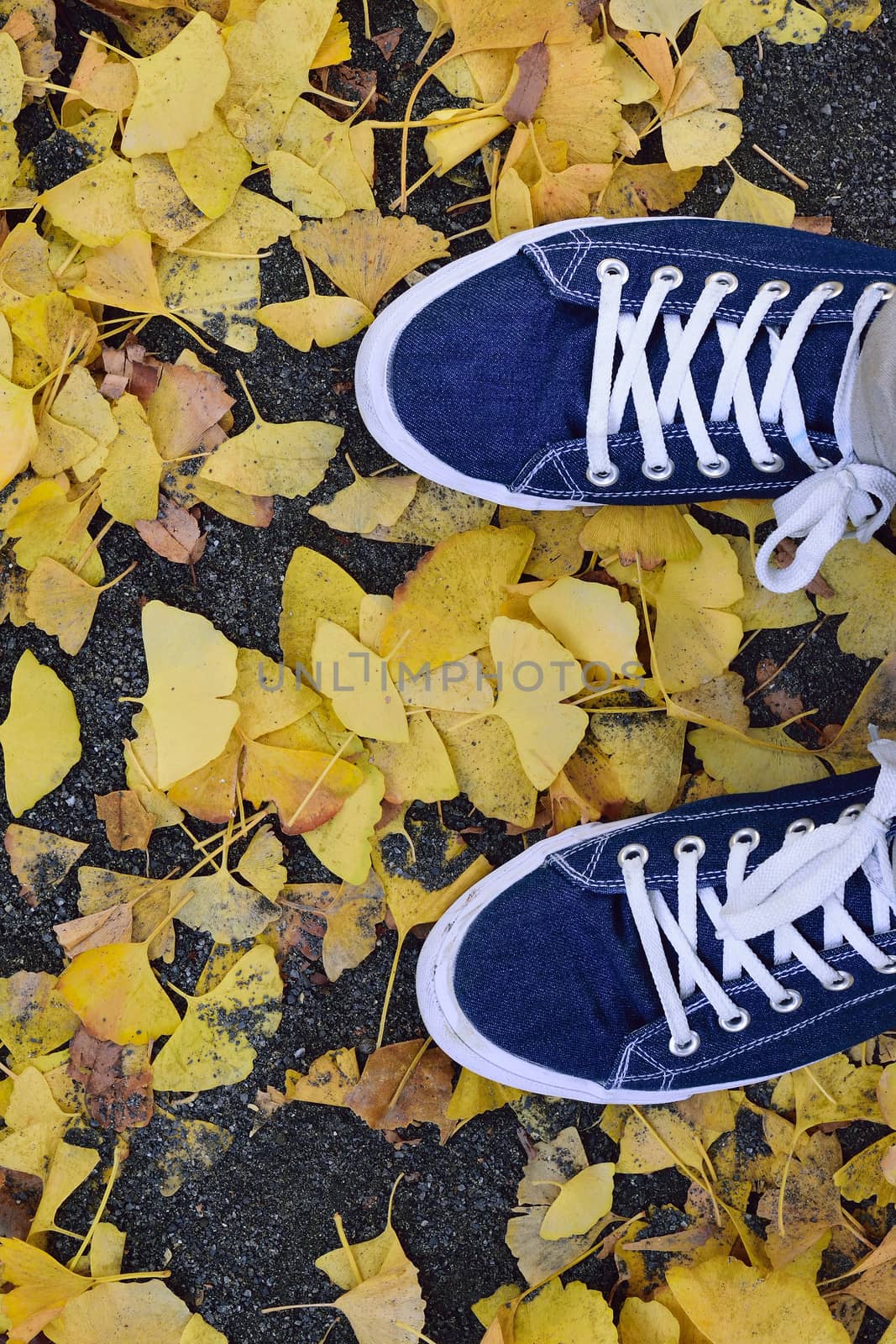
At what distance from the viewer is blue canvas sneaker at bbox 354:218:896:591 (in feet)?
3.36

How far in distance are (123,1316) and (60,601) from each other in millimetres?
790

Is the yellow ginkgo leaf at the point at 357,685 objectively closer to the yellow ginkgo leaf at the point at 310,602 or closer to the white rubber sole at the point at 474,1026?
the yellow ginkgo leaf at the point at 310,602

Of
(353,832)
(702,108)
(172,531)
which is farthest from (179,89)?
(353,832)

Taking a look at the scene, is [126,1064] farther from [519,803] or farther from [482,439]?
[482,439]

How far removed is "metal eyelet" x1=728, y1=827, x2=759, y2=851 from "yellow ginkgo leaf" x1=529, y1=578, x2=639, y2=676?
0.22 m

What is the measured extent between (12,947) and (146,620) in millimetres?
411

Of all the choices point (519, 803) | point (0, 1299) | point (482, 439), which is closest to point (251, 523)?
point (482, 439)

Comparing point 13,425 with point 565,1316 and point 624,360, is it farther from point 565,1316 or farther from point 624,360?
point 565,1316

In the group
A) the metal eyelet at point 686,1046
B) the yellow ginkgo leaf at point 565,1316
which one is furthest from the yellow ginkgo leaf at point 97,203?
the yellow ginkgo leaf at point 565,1316

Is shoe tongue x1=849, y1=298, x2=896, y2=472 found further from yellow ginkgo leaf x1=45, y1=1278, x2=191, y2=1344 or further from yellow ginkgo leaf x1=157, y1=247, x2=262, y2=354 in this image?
yellow ginkgo leaf x1=45, y1=1278, x2=191, y2=1344

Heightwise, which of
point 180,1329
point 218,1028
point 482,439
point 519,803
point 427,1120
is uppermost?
point 482,439

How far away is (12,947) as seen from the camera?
1107 mm

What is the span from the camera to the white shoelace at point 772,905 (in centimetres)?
101

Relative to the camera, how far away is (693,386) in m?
1.04
